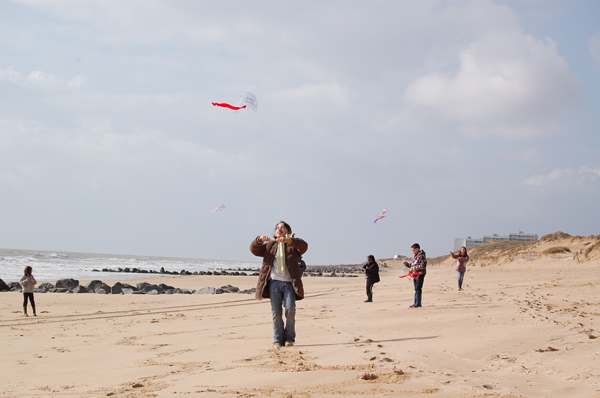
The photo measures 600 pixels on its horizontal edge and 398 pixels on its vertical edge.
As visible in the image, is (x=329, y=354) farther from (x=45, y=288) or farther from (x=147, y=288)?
(x=45, y=288)

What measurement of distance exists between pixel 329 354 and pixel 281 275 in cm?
141

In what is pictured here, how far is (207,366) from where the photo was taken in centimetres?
516

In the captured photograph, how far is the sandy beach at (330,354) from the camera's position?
13.5 ft

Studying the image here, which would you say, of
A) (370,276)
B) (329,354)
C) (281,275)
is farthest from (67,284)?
(329,354)

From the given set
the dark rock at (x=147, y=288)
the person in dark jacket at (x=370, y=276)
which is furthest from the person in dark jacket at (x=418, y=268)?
the dark rock at (x=147, y=288)

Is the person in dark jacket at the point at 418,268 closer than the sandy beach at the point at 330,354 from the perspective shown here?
No

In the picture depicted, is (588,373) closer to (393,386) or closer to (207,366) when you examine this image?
(393,386)

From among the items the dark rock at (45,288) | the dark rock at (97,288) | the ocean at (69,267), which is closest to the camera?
the dark rock at (45,288)

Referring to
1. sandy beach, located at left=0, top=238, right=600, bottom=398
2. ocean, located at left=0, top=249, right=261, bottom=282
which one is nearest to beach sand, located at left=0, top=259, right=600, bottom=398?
sandy beach, located at left=0, top=238, right=600, bottom=398

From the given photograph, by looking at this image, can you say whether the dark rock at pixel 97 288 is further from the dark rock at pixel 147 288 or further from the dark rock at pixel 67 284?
the dark rock at pixel 147 288

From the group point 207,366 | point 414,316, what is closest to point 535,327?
point 414,316

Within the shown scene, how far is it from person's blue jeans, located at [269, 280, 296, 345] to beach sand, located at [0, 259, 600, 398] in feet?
0.96

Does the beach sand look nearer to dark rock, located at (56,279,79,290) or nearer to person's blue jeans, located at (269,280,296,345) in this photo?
person's blue jeans, located at (269,280,296,345)

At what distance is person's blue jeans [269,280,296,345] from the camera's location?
6.41 meters
